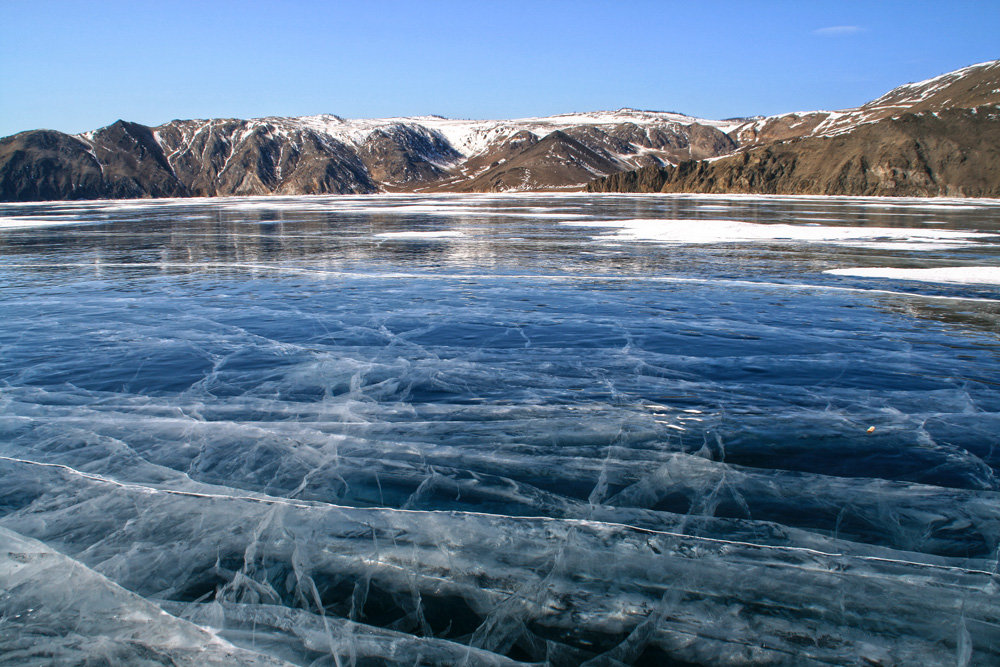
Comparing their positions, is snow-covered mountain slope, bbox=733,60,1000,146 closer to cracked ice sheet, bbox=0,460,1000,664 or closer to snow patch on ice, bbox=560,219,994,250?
snow patch on ice, bbox=560,219,994,250

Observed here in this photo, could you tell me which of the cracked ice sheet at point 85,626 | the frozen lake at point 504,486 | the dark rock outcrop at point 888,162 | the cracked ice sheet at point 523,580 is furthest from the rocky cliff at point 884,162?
the cracked ice sheet at point 85,626

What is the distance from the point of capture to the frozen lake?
2697 mm

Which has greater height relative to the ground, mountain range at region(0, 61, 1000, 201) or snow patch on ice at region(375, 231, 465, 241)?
mountain range at region(0, 61, 1000, 201)

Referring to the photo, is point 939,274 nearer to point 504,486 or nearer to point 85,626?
point 504,486

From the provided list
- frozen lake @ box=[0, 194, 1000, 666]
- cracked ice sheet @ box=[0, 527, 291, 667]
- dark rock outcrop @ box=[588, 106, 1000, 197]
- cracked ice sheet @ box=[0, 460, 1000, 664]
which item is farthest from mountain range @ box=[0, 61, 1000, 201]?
cracked ice sheet @ box=[0, 527, 291, 667]

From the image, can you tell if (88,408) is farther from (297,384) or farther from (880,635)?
(880,635)

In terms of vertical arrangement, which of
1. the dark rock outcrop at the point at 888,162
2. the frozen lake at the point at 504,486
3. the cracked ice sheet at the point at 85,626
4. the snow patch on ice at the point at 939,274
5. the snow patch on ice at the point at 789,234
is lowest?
the cracked ice sheet at the point at 85,626

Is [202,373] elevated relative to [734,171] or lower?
lower

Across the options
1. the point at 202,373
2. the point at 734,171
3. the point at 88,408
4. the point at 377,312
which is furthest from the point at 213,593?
the point at 734,171

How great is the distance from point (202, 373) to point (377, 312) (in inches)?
129

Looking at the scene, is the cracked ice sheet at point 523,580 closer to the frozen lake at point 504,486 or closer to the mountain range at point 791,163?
the frozen lake at point 504,486

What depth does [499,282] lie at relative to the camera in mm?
12000

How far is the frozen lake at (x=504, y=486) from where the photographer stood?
2697 mm

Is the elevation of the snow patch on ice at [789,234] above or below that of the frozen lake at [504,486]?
above
